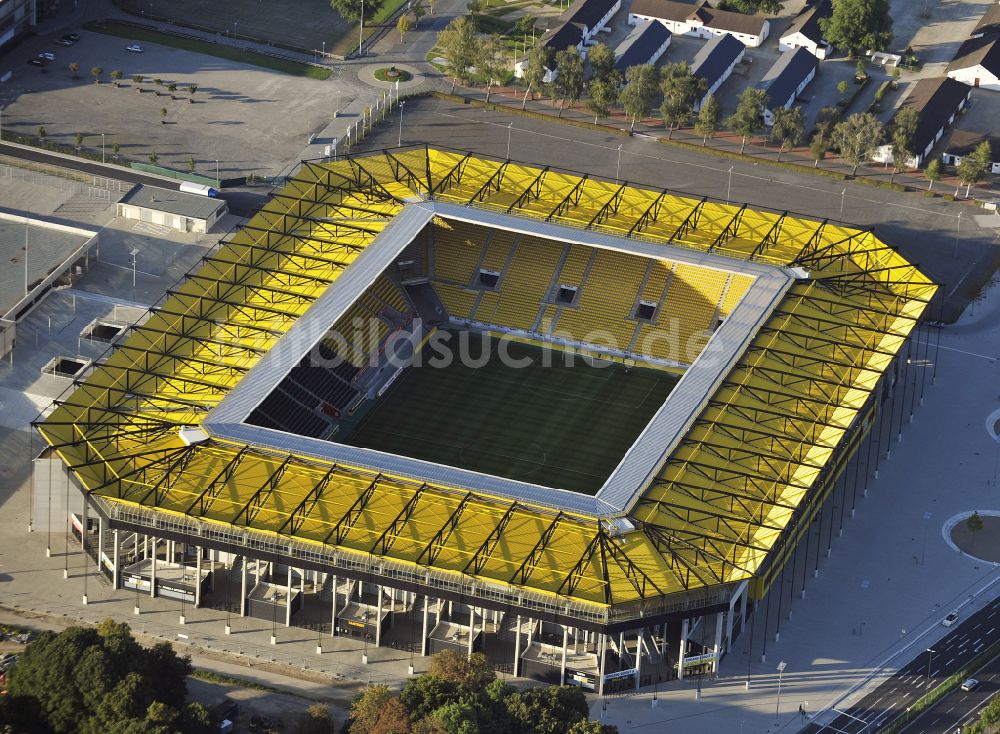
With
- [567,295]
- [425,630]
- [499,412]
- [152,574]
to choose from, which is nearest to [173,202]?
[567,295]

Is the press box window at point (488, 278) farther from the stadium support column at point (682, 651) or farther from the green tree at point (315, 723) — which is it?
the green tree at point (315, 723)

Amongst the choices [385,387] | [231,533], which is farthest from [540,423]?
[231,533]

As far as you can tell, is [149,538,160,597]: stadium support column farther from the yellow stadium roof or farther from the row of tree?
the row of tree

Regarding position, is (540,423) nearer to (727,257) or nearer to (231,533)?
(727,257)

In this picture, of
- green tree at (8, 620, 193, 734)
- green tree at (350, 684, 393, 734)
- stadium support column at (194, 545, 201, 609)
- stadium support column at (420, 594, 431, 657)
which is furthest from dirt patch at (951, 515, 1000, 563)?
green tree at (8, 620, 193, 734)

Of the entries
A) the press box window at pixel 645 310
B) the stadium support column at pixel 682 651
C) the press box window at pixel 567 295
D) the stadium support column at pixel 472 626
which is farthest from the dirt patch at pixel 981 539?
the press box window at pixel 567 295

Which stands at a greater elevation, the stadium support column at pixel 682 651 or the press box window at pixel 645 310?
the press box window at pixel 645 310

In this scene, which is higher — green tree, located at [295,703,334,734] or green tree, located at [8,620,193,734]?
green tree, located at [8,620,193,734]
